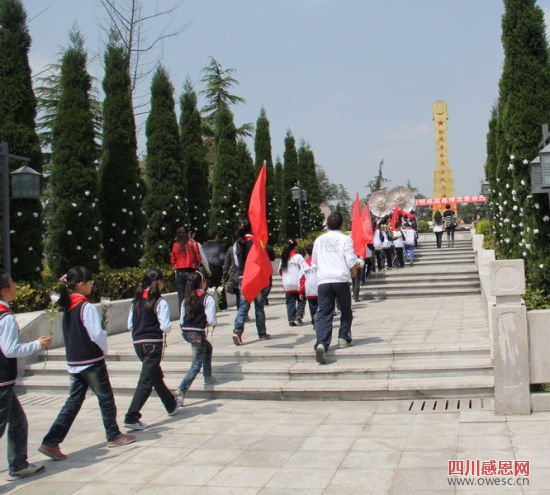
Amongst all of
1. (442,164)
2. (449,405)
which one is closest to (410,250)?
(449,405)

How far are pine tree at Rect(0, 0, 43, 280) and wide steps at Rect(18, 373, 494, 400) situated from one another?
6328mm

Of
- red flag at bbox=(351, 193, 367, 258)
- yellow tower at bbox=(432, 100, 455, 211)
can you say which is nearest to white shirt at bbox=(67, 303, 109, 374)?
red flag at bbox=(351, 193, 367, 258)

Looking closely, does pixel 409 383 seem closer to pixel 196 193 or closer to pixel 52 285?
pixel 52 285

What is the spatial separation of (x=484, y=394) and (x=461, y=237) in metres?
27.8

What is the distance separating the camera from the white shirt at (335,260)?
26.6 feet

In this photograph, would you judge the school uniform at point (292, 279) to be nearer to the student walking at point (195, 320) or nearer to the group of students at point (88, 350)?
the student walking at point (195, 320)

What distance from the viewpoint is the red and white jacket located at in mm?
10938

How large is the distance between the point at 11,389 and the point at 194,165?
1670 centimetres

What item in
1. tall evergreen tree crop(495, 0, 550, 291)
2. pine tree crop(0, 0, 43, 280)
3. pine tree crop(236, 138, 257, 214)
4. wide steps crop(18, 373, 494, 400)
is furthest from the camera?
pine tree crop(236, 138, 257, 214)

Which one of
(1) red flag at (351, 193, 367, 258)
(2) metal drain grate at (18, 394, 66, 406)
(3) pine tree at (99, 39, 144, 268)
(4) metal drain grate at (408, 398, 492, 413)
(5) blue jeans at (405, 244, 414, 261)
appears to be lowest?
(2) metal drain grate at (18, 394, 66, 406)

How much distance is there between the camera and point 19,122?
12.8m

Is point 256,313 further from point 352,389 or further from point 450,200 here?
point 450,200

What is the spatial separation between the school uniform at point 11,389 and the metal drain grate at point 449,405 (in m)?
3.79

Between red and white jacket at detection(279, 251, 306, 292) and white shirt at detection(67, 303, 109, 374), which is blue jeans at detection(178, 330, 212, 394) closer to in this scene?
white shirt at detection(67, 303, 109, 374)
